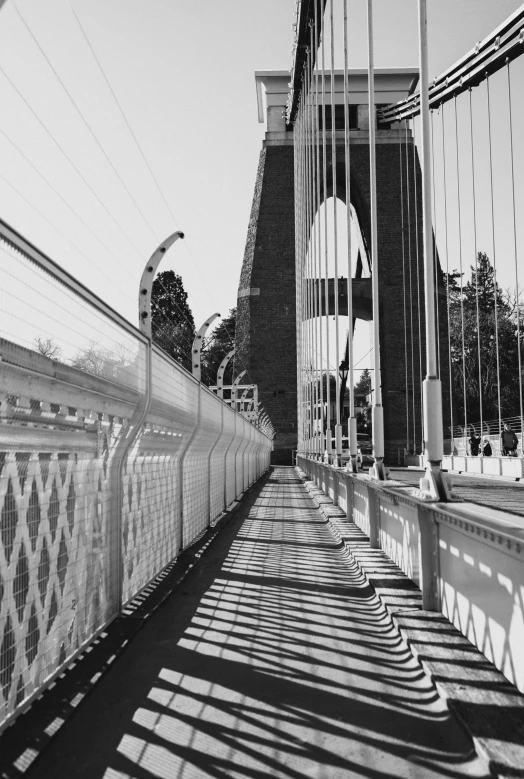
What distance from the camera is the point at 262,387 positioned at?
45.6 metres

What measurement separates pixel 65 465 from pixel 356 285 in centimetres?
4800

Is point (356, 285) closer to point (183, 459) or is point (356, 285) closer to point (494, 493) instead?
point (494, 493)

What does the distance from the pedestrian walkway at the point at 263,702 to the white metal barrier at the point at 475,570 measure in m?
0.30

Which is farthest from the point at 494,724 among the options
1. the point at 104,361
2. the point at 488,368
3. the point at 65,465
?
the point at 488,368

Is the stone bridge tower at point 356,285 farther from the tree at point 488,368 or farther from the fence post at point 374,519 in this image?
the fence post at point 374,519

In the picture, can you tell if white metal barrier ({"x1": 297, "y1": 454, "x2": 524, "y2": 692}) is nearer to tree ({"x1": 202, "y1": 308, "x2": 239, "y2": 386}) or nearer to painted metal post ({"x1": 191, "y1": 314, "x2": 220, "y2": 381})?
painted metal post ({"x1": 191, "y1": 314, "x2": 220, "y2": 381})

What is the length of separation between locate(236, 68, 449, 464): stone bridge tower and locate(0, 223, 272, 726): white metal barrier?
38386mm

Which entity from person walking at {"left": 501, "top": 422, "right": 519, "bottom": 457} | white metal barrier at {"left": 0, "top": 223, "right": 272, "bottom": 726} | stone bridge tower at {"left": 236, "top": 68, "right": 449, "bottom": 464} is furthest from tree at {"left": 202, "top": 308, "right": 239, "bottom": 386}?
white metal barrier at {"left": 0, "top": 223, "right": 272, "bottom": 726}

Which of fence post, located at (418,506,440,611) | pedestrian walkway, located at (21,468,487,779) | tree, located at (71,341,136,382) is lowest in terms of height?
pedestrian walkway, located at (21,468,487,779)

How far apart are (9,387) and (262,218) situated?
4679cm

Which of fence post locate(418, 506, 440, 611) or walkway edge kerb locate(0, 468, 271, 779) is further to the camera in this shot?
fence post locate(418, 506, 440, 611)

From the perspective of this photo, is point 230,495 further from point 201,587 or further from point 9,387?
point 9,387

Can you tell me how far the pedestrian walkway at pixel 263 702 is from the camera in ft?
8.50

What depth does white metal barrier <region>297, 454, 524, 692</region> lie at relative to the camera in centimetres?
313
